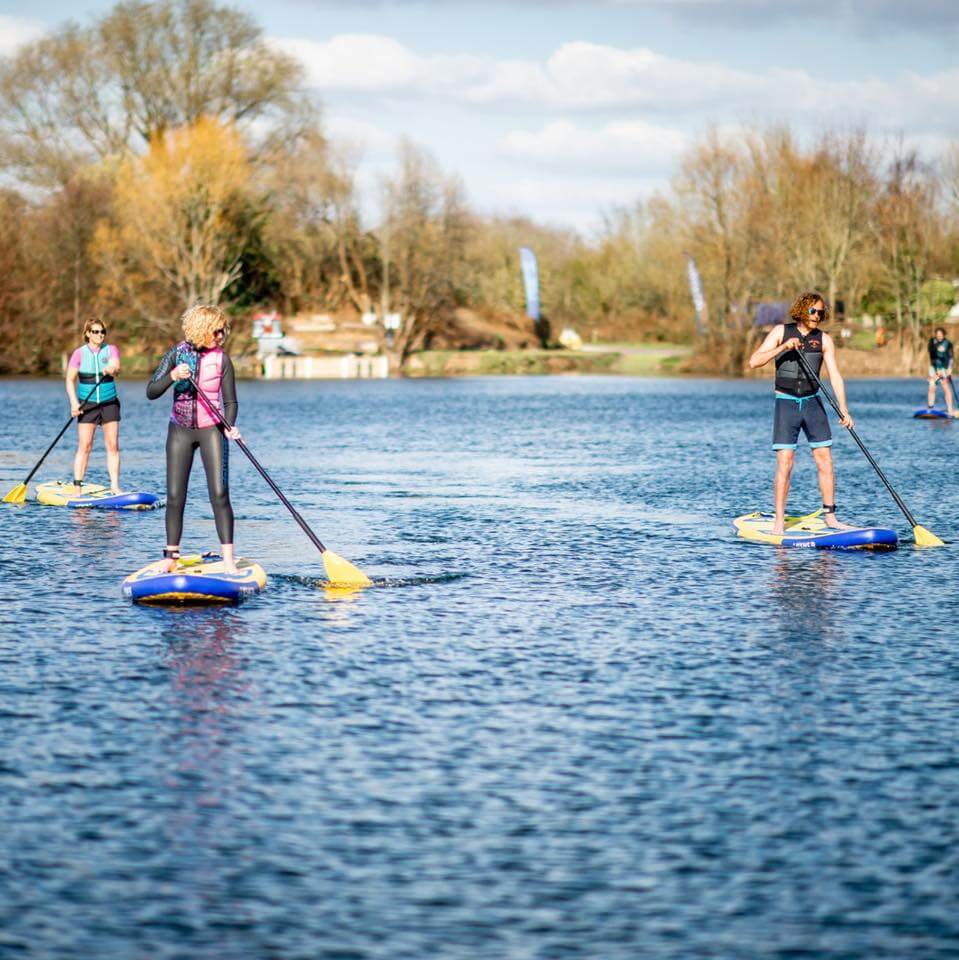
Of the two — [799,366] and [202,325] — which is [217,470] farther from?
[799,366]

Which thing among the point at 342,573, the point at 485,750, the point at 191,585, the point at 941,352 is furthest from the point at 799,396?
the point at 941,352

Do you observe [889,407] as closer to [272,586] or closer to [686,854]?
[272,586]

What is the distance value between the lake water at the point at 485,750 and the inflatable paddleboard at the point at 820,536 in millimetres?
272

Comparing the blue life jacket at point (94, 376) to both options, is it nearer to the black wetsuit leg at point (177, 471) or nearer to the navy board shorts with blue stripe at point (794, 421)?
the black wetsuit leg at point (177, 471)

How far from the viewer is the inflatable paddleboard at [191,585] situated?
35.1 ft

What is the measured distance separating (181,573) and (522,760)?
4.58 meters

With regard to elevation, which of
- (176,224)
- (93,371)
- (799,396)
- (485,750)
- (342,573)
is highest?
(176,224)

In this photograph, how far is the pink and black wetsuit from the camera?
10.8 metres

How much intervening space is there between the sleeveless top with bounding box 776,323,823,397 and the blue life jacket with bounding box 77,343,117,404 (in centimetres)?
670

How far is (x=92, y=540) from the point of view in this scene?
1429 centimetres

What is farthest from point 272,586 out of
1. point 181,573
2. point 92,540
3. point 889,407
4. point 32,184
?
point 32,184

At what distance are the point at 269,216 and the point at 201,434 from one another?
67.2 metres

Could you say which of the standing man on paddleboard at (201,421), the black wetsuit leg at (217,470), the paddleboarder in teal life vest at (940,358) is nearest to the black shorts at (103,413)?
the standing man on paddleboard at (201,421)

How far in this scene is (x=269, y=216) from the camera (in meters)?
76.9
